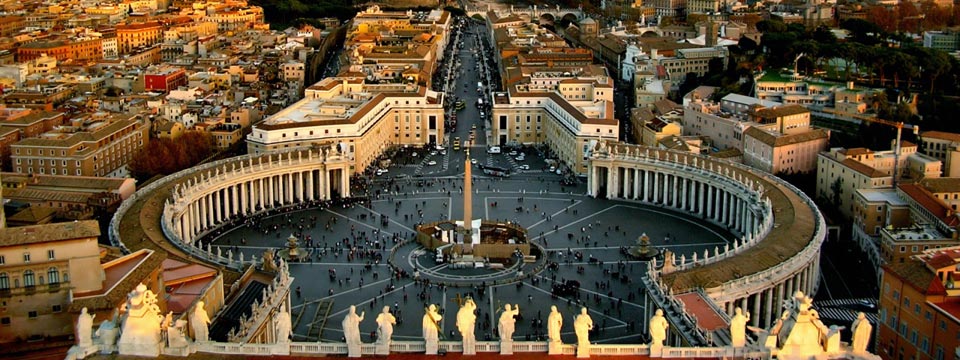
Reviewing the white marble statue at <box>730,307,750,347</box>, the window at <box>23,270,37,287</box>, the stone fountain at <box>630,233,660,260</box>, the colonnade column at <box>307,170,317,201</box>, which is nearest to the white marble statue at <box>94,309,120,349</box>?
the window at <box>23,270,37,287</box>

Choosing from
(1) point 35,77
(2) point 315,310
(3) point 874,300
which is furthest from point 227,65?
(3) point 874,300

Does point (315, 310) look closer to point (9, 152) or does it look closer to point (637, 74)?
point (9, 152)

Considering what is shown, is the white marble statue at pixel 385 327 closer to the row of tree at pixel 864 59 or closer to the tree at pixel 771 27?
the row of tree at pixel 864 59

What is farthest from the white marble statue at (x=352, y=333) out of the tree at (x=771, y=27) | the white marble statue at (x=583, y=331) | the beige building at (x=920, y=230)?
the tree at (x=771, y=27)

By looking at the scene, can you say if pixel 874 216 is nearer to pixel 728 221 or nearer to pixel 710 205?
pixel 728 221

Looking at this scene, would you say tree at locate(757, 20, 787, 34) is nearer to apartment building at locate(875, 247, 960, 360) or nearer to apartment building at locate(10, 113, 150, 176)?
apartment building at locate(10, 113, 150, 176)
